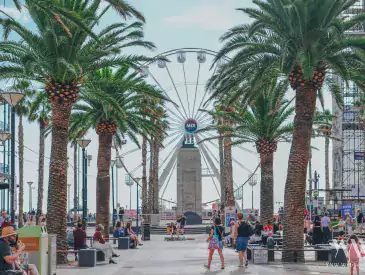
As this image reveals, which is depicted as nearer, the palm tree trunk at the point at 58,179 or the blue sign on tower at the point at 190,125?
the palm tree trunk at the point at 58,179

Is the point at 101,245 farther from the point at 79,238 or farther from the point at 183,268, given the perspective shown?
the point at 183,268

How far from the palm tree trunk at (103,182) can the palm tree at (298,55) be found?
10456 millimetres

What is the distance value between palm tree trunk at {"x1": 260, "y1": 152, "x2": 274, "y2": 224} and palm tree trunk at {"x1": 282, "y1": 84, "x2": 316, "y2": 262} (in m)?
11.2

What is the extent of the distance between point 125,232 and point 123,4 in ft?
62.9

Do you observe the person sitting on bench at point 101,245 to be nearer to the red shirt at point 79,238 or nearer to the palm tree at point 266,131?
the red shirt at point 79,238

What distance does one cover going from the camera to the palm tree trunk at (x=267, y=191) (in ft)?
117

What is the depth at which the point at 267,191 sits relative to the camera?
36156mm

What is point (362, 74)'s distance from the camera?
24500 millimetres

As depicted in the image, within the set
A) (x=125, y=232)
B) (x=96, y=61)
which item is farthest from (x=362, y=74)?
(x=125, y=232)

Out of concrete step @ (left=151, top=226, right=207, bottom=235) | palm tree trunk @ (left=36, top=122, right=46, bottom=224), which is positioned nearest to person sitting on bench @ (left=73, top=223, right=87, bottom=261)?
concrete step @ (left=151, top=226, right=207, bottom=235)

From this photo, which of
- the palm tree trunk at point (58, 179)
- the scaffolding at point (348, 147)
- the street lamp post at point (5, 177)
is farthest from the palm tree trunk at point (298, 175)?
the scaffolding at point (348, 147)

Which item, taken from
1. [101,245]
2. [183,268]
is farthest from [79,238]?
[183,268]

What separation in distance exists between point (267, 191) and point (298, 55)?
47.6ft

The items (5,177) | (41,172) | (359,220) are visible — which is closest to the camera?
(5,177)
